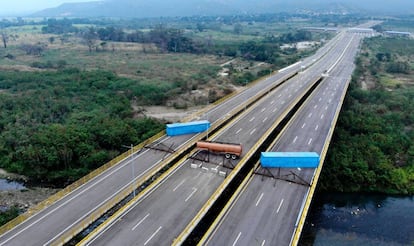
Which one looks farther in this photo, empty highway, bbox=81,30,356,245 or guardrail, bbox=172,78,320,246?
empty highway, bbox=81,30,356,245

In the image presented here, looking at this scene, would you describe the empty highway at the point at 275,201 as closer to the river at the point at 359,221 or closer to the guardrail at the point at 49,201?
the river at the point at 359,221

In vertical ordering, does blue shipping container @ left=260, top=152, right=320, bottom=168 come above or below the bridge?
above

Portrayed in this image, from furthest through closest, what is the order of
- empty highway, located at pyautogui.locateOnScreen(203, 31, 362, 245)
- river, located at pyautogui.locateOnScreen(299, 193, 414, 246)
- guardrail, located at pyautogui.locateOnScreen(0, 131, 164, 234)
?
river, located at pyautogui.locateOnScreen(299, 193, 414, 246) → guardrail, located at pyautogui.locateOnScreen(0, 131, 164, 234) → empty highway, located at pyautogui.locateOnScreen(203, 31, 362, 245)

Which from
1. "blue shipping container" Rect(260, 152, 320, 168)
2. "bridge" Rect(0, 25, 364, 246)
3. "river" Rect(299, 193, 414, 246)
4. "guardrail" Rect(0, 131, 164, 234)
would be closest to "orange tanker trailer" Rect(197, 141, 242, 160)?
"bridge" Rect(0, 25, 364, 246)

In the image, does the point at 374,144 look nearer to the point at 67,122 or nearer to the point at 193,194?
the point at 193,194

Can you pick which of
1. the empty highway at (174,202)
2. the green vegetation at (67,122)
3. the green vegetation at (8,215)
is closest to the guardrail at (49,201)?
the green vegetation at (8,215)

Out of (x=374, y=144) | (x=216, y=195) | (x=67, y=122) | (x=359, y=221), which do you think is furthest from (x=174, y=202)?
(x=374, y=144)

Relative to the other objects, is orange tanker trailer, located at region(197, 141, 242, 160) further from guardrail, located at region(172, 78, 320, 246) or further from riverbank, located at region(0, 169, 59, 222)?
riverbank, located at region(0, 169, 59, 222)
